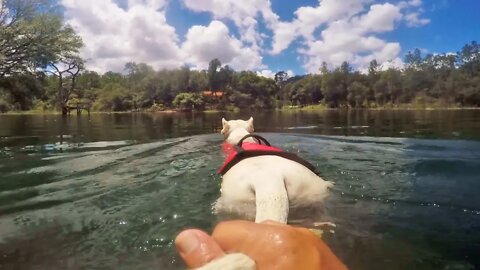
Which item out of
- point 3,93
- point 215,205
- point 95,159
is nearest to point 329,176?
point 215,205

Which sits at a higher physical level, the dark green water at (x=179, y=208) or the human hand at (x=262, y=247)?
the human hand at (x=262, y=247)

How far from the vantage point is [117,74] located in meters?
123

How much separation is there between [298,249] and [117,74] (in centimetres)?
12856

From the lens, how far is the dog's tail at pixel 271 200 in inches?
122

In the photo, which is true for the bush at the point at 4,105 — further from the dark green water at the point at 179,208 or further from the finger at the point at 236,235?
the finger at the point at 236,235

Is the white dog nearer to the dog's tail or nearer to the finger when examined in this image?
the dog's tail

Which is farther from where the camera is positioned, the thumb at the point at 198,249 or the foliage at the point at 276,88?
the foliage at the point at 276,88

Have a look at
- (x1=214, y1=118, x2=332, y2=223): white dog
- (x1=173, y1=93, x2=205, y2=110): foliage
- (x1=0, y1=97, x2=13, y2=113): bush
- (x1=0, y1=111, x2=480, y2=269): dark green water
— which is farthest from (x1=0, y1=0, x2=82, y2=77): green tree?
(x1=173, y1=93, x2=205, y2=110): foliage

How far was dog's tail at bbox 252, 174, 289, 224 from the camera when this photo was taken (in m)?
3.11

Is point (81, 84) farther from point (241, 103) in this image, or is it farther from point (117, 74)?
point (241, 103)

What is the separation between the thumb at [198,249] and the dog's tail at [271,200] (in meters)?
1.05

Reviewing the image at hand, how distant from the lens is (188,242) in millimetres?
2064

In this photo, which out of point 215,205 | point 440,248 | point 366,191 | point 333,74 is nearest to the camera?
point 440,248

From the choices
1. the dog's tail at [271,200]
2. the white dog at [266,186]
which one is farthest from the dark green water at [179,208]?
the dog's tail at [271,200]
